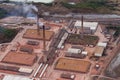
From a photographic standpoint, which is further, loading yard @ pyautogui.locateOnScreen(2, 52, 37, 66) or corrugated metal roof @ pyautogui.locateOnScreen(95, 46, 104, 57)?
corrugated metal roof @ pyautogui.locateOnScreen(95, 46, 104, 57)

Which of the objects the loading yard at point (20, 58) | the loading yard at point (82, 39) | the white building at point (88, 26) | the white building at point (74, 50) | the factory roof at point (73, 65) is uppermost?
the white building at point (88, 26)

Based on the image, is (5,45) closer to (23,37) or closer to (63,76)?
(23,37)

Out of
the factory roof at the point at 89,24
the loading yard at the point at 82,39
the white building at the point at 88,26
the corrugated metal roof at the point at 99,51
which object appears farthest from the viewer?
the factory roof at the point at 89,24

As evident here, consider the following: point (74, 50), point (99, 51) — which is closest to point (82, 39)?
point (74, 50)

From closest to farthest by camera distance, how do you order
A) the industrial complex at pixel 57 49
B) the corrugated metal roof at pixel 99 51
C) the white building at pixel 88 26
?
the industrial complex at pixel 57 49 < the corrugated metal roof at pixel 99 51 < the white building at pixel 88 26

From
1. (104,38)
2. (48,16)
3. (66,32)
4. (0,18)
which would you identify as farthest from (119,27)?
(0,18)

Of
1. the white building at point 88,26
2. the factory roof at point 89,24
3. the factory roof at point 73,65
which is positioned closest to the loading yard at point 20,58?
the factory roof at point 73,65

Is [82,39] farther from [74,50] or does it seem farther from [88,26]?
[88,26]

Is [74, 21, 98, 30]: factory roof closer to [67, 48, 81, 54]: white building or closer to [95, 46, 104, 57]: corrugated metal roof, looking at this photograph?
[95, 46, 104, 57]: corrugated metal roof

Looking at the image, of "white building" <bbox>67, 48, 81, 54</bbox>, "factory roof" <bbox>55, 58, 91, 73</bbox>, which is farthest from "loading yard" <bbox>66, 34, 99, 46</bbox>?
"factory roof" <bbox>55, 58, 91, 73</bbox>

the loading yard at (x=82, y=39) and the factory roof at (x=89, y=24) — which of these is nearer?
the loading yard at (x=82, y=39)

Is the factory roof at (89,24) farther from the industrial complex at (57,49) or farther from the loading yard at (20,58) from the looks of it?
→ the loading yard at (20,58)
